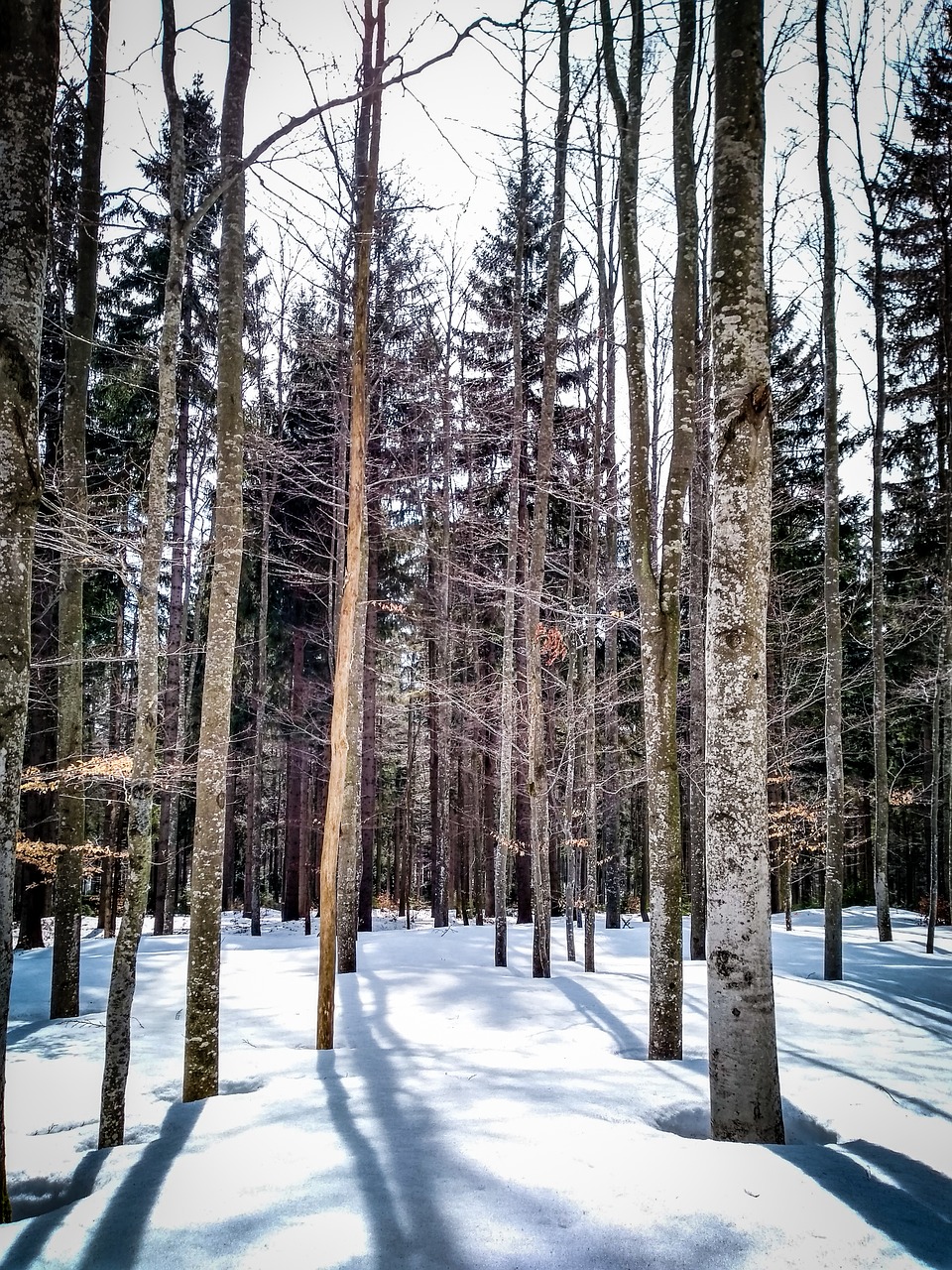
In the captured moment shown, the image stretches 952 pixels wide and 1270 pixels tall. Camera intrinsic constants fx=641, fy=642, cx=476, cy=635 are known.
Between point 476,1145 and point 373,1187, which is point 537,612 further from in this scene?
point 373,1187

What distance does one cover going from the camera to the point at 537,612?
30.3ft

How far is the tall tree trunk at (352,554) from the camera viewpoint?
5629 mm

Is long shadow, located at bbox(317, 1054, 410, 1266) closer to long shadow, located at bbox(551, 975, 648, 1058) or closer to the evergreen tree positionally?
long shadow, located at bbox(551, 975, 648, 1058)

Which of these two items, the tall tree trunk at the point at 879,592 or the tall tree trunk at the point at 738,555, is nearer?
the tall tree trunk at the point at 738,555

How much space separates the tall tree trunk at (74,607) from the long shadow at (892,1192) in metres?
8.09

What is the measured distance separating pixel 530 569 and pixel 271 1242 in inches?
300

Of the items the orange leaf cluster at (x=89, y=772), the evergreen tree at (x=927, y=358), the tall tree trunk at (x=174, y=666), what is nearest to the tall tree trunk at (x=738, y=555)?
the orange leaf cluster at (x=89, y=772)

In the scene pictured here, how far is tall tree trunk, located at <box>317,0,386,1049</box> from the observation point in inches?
222

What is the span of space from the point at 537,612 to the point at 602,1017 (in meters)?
5.04

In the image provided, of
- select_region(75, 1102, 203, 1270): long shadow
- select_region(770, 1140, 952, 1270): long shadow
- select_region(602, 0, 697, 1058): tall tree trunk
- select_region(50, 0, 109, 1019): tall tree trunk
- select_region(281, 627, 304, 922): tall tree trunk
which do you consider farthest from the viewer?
select_region(281, 627, 304, 922): tall tree trunk

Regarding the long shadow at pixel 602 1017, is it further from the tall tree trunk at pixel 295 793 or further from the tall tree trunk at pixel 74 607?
the tall tree trunk at pixel 295 793

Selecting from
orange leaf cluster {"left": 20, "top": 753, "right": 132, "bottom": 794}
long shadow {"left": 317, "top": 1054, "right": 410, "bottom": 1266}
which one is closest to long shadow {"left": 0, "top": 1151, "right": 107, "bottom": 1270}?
long shadow {"left": 317, "top": 1054, "right": 410, "bottom": 1266}

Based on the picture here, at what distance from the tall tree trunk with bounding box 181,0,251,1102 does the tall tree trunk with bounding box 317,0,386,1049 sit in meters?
0.91

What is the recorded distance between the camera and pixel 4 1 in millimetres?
2531
